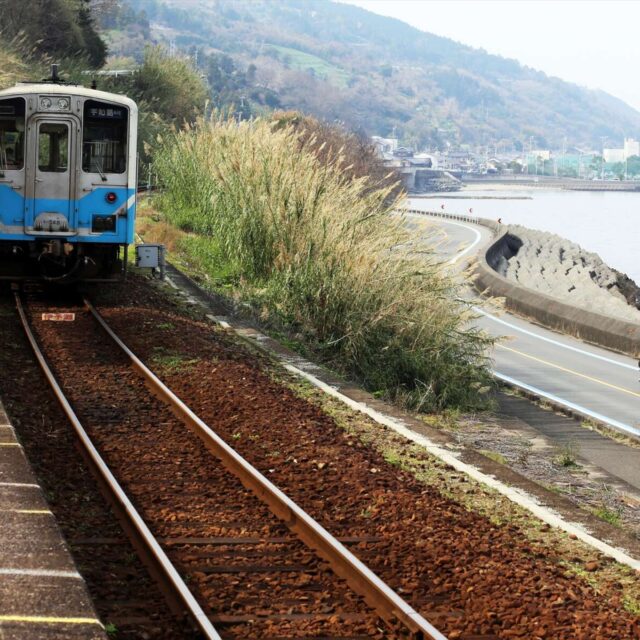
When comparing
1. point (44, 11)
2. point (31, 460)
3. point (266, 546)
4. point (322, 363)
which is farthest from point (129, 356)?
point (44, 11)

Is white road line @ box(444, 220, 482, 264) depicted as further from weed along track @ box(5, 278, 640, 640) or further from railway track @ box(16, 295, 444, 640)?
railway track @ box(16, 295, 444, 640)

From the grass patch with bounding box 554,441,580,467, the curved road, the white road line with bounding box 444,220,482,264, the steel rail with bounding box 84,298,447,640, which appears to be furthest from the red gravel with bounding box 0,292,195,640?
the white road line with bounding box 444,220,482,264

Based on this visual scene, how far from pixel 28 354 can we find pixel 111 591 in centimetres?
830

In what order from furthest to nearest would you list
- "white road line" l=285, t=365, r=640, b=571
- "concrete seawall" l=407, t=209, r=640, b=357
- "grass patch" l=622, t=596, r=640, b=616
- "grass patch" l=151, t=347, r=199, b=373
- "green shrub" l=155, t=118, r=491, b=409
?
1. "concrete seawall" l=407, t=209, r=640, b=357
2. "green shrub" l=155, t=118, r=491, b=409
3. "grass patch" l=151, t=347, r=199, b=373
4. "white road line" l=285, t=365, r=640, b=571
5. "grass patch" l=622, t=596, r=640, b=616

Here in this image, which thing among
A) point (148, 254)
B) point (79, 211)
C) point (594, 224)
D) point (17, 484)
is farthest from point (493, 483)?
point (594, 224)

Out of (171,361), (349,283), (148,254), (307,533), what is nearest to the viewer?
(307,533)

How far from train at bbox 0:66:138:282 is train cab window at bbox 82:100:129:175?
0.6 inches

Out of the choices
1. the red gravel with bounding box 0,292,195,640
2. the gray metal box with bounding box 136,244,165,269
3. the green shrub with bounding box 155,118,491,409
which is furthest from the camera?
the gray metal box with bounding box 136,244,165,269

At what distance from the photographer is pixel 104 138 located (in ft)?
60.6

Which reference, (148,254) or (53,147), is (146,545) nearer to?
(53,147)

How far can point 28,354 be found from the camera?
1459 centimetres

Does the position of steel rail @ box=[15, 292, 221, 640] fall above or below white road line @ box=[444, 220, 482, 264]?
above

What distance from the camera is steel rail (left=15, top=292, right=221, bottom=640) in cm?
620

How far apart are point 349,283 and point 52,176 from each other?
4.77m
